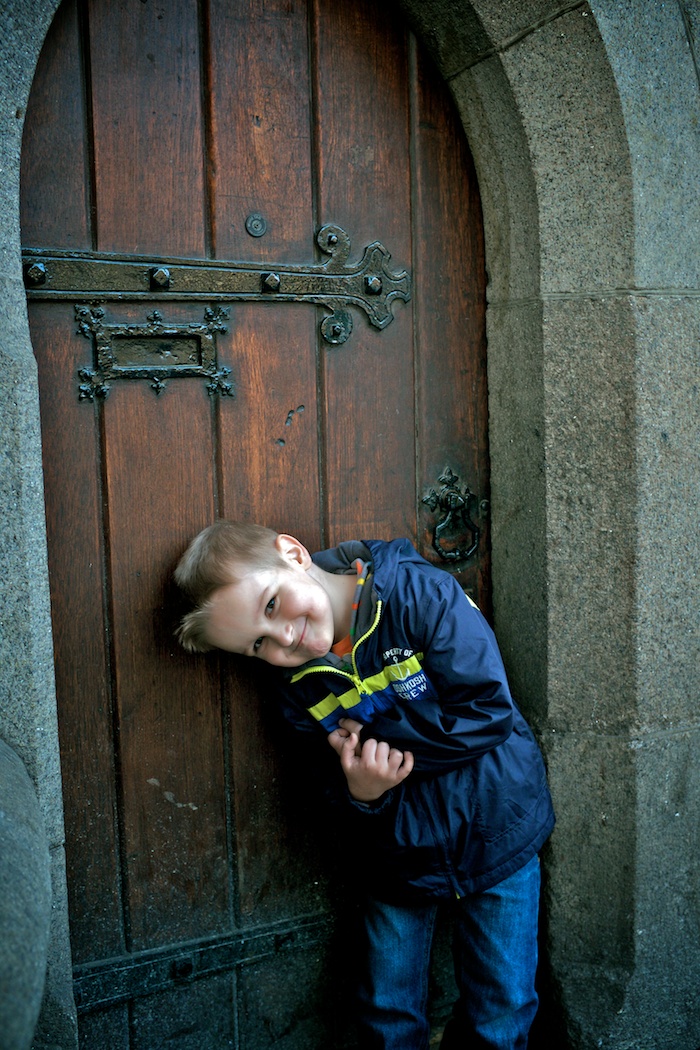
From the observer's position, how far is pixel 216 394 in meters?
1.63

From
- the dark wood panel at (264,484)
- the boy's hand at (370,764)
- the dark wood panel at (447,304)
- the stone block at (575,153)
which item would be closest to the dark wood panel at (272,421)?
the dark wood panel at (264,484)

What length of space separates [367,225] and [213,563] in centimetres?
78

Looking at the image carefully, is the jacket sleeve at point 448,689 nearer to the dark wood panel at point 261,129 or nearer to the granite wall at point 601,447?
the granite wall at point 601,447

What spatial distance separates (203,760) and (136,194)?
1054 mm

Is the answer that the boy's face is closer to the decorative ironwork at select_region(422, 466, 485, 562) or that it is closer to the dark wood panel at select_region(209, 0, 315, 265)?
the decorative ironwork at select_region(422, 466, 485, 562)

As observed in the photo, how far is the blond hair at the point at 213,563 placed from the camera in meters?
1.45

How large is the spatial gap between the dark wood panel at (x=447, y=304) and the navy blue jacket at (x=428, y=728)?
13.1 inches

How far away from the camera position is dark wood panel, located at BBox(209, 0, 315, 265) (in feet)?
5.25

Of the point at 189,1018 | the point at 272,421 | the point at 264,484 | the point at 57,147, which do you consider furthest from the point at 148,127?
the point at 189,1018

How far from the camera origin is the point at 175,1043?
1.69m

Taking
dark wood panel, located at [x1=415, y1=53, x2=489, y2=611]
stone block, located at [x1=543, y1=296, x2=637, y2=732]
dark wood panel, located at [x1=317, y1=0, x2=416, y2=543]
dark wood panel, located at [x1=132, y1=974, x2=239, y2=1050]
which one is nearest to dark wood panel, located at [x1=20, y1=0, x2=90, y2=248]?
dark wood panel, located at [x1=317, y1=0, x2=416, y2=543]

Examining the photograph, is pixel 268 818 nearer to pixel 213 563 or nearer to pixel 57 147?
pixel 213 563

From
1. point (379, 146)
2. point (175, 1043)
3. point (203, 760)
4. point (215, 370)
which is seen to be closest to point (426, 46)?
point (379, 146)

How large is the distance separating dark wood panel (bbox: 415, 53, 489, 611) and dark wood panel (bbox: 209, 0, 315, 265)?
262 mm
